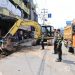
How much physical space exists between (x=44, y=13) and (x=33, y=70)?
107 metres

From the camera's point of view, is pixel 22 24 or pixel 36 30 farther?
pixel 36 30

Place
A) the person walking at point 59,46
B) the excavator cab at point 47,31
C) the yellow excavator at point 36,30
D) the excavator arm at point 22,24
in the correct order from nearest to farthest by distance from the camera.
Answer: the person walking at point 59,46, the excavator arm at point 22,24, the yellow excavator at point 36,30, the excavator cab at point 47,31

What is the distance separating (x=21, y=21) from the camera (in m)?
31.4

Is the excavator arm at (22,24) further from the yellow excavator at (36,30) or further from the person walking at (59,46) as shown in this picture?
the person walking at (59,46)

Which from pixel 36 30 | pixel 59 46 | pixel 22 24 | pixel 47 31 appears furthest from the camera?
pixel 47 31

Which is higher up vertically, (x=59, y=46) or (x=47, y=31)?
(x=47, y=31)

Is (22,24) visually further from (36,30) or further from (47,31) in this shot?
(47,31)

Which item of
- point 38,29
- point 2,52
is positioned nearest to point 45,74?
point 2,52

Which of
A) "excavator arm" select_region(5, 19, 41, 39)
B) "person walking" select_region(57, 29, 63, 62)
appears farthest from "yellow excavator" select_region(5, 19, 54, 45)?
"person walking" select_region(57, 29, 63, 62)

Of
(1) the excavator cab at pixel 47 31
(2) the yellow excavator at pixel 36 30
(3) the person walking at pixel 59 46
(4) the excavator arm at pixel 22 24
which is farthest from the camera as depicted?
(1) the excavator cab at pixel 47 31

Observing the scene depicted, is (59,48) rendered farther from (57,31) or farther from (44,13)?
(44,13)

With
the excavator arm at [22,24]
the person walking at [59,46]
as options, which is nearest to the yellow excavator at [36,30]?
the excavator arm at [22,24]

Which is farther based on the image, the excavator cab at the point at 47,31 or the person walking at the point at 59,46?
the excavator cab at the point at 47,31

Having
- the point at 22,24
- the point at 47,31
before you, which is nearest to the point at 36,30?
the point at 22,24
